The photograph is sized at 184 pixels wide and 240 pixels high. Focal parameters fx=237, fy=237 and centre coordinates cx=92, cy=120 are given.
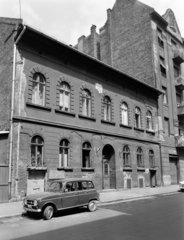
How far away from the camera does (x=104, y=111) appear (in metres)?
20.0

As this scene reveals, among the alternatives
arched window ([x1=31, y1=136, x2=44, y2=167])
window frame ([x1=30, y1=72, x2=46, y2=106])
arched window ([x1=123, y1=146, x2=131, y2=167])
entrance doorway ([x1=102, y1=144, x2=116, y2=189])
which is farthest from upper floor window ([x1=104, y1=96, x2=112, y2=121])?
arched window ([x1=31, y1=136, x2=44, y2=167])

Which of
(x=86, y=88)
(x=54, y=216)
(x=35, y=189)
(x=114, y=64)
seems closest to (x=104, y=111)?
(x=86, y=88)

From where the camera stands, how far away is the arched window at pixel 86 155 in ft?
57.4

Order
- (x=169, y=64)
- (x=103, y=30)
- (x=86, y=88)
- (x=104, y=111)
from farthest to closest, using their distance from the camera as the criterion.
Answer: (x=103, y=30) < (x=169, y=64) < (x=104, y=111) < (x=86, y=88)

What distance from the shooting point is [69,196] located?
9.86 meters

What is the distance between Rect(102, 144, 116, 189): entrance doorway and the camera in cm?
1934

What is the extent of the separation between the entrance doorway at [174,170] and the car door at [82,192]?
1810cm

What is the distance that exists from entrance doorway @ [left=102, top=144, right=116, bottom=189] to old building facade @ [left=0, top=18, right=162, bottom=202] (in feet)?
0.26

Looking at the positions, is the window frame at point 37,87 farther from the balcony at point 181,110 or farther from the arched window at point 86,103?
the balcony at point 181,110

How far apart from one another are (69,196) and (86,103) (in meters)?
9.88

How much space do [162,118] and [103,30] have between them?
16.8 m

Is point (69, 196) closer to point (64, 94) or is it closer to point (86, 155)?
point (86, 155)

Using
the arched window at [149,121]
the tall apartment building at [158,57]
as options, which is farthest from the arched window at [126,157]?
the tall apartment building at [158,57]

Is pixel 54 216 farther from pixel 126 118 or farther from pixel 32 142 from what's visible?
pixel 126 118
